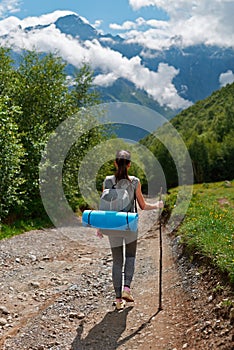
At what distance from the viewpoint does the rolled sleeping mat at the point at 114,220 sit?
7.38m

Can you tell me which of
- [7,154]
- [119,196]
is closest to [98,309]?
[119,196]

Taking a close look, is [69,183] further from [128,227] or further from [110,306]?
[128,227]

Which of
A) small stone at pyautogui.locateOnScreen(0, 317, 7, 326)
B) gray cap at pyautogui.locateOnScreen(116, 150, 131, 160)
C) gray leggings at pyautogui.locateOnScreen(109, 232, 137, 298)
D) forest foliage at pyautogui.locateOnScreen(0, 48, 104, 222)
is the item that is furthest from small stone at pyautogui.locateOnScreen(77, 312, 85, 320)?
forest foliage at pyautogui.locateOnScreen(0, 48, 104, 222)

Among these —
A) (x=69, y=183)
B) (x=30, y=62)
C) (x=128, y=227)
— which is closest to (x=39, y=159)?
(x=69, y=183)

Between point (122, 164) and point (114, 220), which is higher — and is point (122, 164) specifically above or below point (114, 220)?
above

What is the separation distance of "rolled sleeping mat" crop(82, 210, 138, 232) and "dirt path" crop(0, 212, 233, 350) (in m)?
2.11

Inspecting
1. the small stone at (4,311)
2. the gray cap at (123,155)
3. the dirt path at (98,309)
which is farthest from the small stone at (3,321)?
the gray cap at (123,155)

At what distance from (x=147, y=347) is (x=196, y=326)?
3.30 ft

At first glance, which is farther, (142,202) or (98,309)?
(98,309)

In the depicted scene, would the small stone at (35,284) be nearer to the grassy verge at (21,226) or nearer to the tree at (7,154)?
the grassy verge at (21,226)

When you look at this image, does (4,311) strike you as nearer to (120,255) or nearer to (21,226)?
(120,255)

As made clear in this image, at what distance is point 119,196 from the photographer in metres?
7.81

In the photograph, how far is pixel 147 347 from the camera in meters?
6.98

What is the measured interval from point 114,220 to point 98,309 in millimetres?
2840
